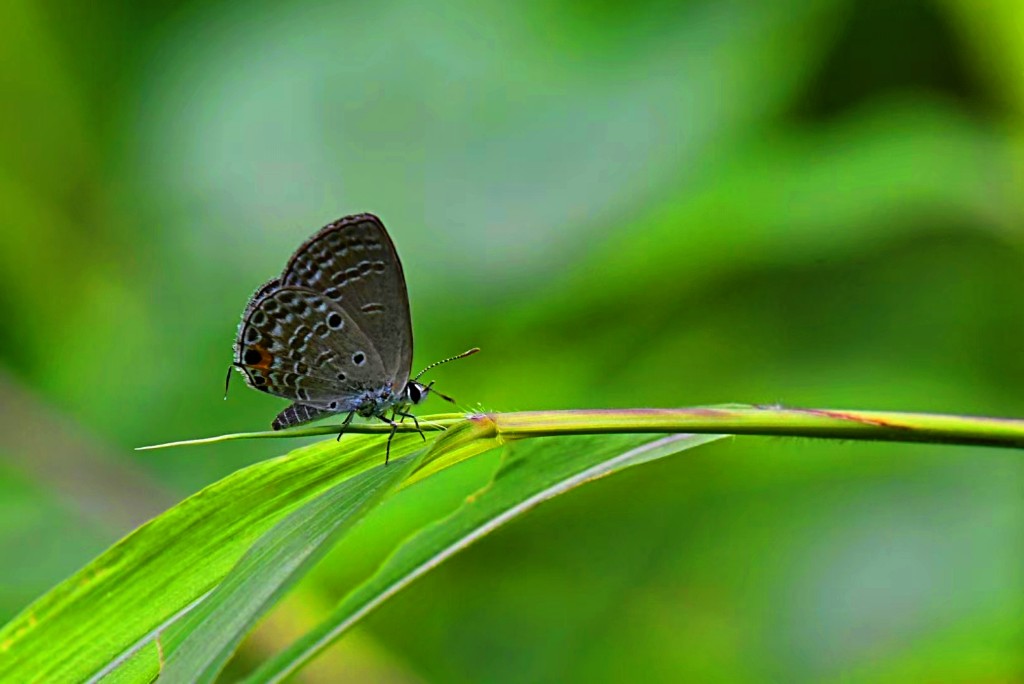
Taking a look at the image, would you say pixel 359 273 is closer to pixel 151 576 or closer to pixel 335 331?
pixel 335 331

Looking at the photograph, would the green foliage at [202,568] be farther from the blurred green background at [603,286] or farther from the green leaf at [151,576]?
the blurred green background at [603,286]

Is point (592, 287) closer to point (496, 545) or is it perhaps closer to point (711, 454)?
point (711, 454)

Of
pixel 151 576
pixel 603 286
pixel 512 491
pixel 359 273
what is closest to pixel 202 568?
pixel 151 576

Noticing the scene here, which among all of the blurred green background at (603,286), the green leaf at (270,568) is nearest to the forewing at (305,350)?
the green leaf at (270,568)

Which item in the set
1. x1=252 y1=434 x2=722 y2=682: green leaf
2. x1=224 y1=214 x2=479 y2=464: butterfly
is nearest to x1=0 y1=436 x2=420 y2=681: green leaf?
x1=252 y1=434 x2=722 y2=682: green leaf

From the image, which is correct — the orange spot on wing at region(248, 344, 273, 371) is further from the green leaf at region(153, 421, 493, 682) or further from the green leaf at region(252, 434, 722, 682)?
the green leaf at region(153, 421, 493, 682)
